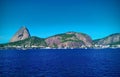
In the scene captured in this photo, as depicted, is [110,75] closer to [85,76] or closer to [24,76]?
[85,76]

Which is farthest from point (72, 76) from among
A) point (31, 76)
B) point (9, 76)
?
point (9, 76)

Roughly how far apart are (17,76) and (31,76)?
139 inches

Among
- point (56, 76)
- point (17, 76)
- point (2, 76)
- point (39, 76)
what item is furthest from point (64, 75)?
point (2, 76)

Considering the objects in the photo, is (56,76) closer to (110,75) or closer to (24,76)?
(24,76)

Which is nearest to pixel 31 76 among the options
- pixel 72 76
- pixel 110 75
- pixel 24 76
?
pixel 24 76

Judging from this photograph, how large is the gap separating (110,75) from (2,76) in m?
28.0

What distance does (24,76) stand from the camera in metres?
58.2

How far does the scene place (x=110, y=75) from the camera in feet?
199

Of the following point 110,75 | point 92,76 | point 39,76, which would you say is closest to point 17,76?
point 39,76

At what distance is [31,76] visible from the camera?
190 feet

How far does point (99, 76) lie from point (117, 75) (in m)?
5.11

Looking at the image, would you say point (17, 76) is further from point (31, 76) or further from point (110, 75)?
point (110, 75)

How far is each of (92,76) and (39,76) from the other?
43.9ft

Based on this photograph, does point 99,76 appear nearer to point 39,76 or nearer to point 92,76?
point 92,76
